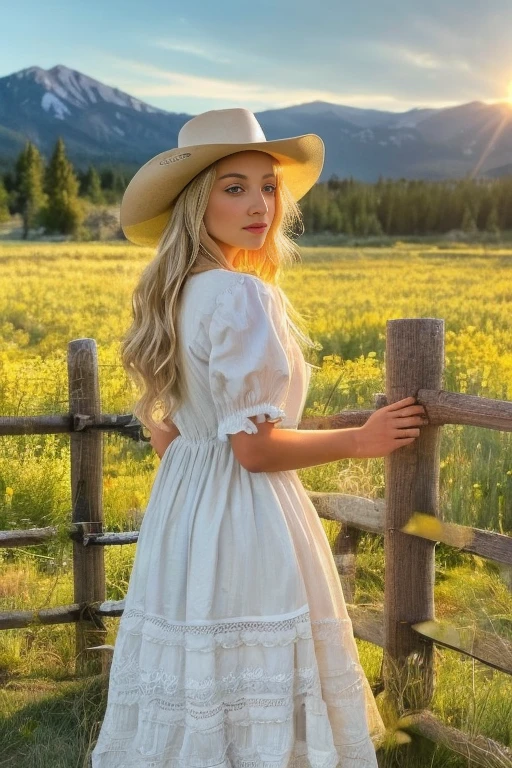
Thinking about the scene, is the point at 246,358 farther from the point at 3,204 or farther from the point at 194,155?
the point at 3,204

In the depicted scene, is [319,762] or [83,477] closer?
[319,762]

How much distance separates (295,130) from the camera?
56.7 metres

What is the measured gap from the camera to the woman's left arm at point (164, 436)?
2.29 m

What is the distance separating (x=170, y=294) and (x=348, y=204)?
31.9 m

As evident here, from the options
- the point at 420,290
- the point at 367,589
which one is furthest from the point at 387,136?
the point at 367,589

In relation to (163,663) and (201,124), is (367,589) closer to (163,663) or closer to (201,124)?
(163,663)

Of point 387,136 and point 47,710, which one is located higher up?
point 387,136

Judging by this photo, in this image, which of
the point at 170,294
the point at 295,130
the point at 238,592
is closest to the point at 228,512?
the point at 238,592

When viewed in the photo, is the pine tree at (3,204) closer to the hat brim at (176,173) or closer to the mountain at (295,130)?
the mountain at (295,130)

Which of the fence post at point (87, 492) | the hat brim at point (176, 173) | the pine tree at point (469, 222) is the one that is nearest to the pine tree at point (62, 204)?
the pine tree at point (469, 222)

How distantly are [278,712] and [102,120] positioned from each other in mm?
112239

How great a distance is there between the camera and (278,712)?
1922 millimetres

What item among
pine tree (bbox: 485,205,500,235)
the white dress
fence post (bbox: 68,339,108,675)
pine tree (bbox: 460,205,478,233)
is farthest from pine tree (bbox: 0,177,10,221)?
the white dress

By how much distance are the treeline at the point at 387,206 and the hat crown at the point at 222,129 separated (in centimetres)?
2880
